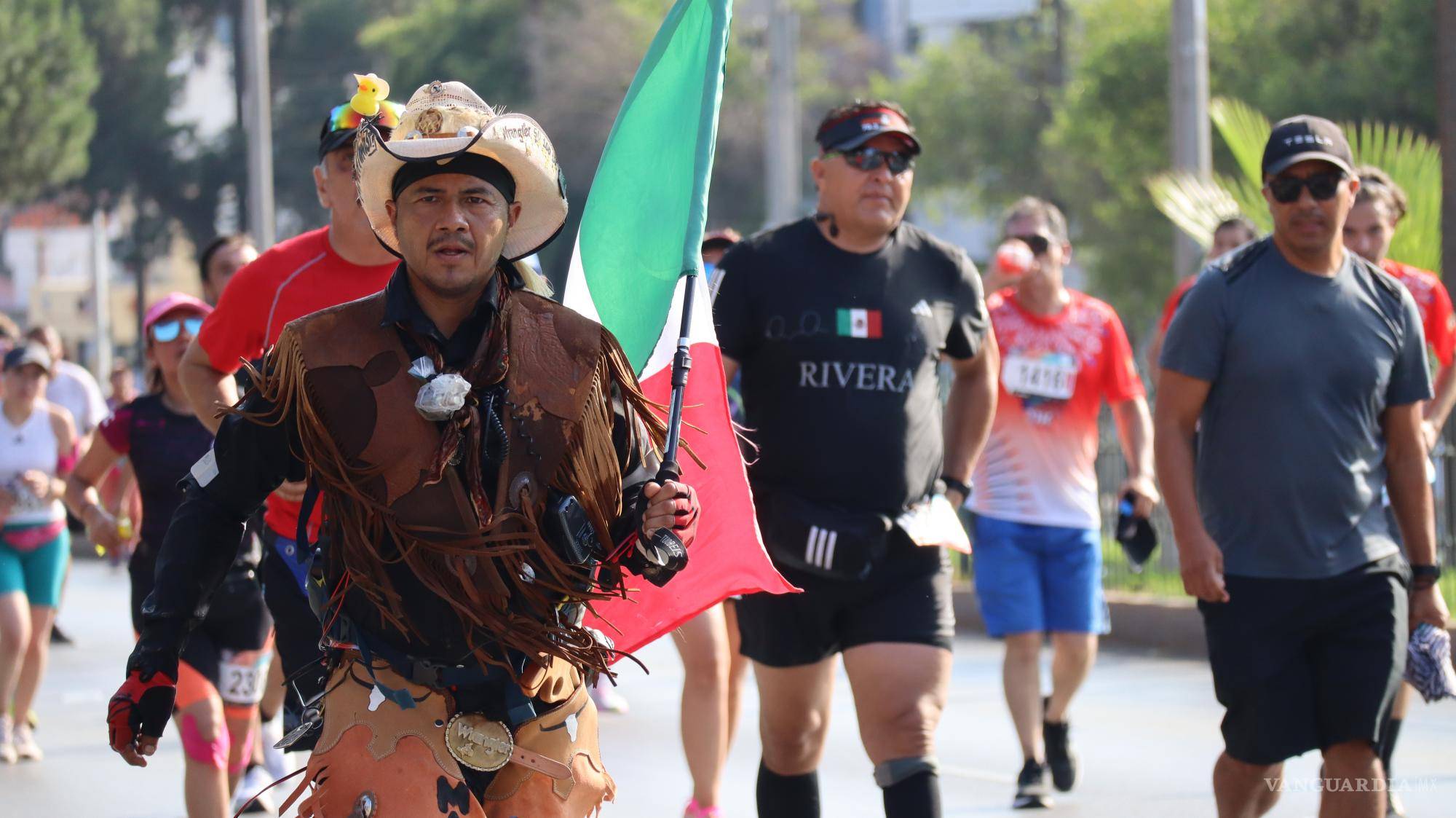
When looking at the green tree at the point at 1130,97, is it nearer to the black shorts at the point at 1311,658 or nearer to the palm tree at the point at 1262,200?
the palm tree at the point at 1262,200

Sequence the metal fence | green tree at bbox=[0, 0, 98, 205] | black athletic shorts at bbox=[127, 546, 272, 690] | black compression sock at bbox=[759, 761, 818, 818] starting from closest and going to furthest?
1. black compression sock at bbox=[759, 761, 818, 818]
2. black athletic shorts at bbox=[127, 546, 272, 690]
3. the metal fence
4. green tree at bbox=[0, 0, 98, 205]

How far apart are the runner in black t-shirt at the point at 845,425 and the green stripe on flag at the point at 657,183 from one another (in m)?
1.07

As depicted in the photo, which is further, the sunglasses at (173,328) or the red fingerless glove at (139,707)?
the sunglasses at (173,328)

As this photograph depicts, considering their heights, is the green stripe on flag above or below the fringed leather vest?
above

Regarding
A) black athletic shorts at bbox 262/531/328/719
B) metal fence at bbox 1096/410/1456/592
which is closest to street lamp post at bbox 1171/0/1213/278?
metal fence at bbox 1096/410/1456/592

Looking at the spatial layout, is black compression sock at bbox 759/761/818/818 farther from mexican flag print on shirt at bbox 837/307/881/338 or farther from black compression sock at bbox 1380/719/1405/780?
black compression sock at bbox 1380/719/1405/780

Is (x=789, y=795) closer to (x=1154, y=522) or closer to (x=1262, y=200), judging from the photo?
(x=1262, y=200)

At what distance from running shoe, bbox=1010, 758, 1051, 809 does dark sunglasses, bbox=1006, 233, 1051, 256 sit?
208cm

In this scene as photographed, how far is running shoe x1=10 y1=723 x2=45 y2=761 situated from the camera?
929 cm

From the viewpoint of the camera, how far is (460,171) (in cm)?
383

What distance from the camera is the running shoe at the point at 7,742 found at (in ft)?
30.3

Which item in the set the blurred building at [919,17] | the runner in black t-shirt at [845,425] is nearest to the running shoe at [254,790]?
the runner in black t-shirt at [845,425]

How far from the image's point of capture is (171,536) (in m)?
3.81

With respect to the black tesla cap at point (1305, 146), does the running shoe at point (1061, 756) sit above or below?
below
